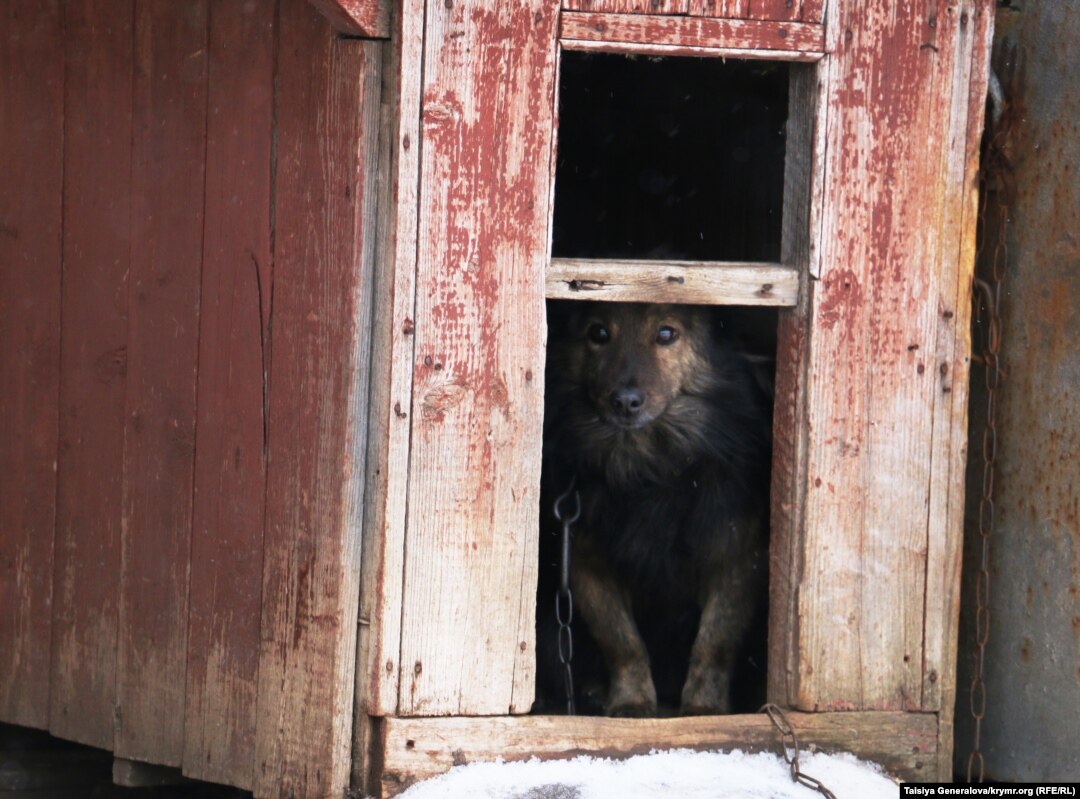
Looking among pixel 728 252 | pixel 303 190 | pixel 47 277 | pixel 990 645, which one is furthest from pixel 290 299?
pixel 728 252

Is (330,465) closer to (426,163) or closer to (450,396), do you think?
(450,396)

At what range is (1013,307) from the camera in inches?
180

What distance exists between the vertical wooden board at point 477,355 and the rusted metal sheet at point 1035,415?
1.57 meters

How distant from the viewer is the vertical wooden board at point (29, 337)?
4.55 metres

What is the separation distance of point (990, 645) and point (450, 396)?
6.47 feet

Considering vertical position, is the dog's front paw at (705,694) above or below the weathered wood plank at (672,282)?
below

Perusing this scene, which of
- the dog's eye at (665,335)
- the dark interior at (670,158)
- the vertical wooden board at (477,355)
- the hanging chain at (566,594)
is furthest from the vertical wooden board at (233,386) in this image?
the dark interior at (670,158)

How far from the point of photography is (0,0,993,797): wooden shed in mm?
3875

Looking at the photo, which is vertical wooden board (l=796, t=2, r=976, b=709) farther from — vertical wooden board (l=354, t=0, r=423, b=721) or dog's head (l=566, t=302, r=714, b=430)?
vertical wooden board (l=354, t=0, r=423, b=721)

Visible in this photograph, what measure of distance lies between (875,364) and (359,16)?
5.48ft

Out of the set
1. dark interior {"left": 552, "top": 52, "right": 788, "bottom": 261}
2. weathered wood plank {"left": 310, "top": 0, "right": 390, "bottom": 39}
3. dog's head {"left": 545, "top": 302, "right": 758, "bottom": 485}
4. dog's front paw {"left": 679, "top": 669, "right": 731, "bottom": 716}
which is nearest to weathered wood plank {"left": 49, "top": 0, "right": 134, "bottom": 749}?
weathered wood plank {"left": 310, "top": 0, "right": 390, "bottom": 39}

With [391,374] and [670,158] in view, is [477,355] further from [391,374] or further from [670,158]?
[670,158]

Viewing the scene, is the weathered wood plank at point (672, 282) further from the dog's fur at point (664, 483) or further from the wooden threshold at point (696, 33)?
the dog's fur at point (664, 483)

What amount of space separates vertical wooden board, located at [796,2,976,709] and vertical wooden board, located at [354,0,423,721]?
1.12 metres
